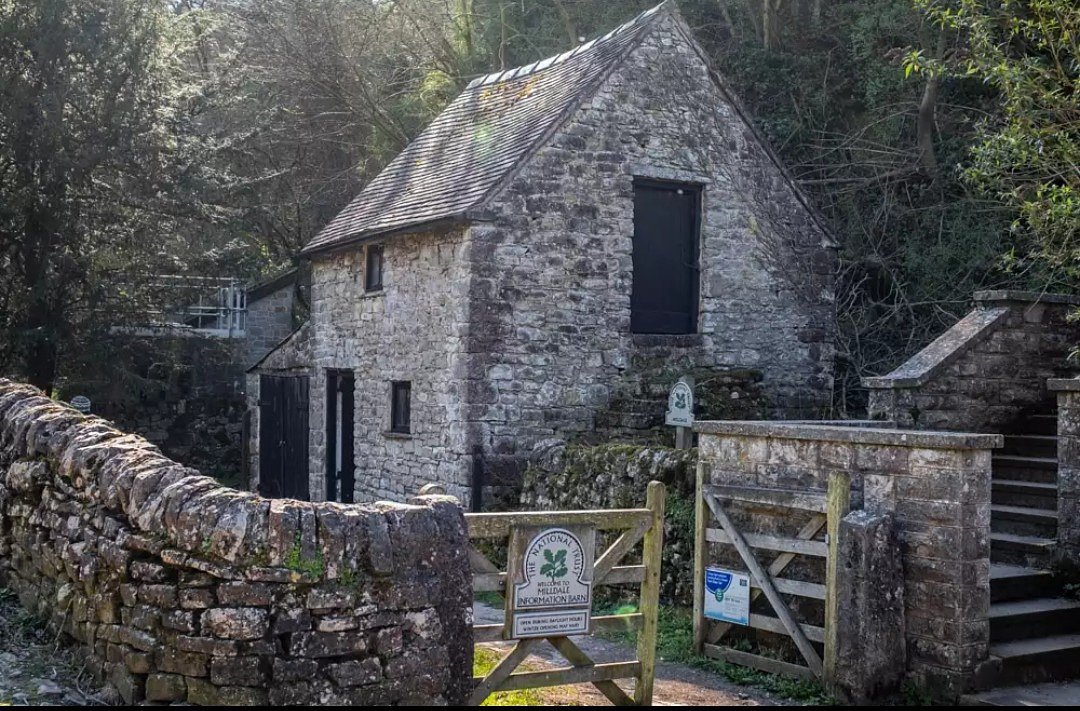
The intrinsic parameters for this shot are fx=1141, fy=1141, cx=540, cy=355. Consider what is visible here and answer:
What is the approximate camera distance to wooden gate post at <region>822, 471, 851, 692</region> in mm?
7348

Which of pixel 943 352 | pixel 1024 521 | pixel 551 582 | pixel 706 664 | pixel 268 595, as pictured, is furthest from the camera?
pixel 943 352

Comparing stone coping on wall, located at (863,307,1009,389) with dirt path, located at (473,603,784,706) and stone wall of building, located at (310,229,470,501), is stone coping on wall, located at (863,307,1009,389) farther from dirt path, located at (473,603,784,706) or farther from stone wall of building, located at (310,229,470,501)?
stone wall of building, located at (310,229,470,501)

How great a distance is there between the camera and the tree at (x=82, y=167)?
17.8 m

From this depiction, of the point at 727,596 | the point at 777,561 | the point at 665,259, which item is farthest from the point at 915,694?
the point at 665,259

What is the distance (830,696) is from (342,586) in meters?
3.52

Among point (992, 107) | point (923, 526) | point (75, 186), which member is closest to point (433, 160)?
point (75, 186)

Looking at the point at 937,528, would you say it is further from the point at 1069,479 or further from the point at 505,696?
the point at 505,696

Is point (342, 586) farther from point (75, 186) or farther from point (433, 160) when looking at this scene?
point (75, 186)

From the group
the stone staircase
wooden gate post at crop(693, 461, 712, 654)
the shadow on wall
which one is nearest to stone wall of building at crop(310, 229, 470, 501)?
wooden gate post at crop(693, 461, 712, 654)

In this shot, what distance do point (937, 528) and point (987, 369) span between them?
11.9 ft

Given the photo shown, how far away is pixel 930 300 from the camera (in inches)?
640

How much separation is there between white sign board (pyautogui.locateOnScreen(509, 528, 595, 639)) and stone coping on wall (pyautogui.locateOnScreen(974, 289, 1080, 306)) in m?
5.67

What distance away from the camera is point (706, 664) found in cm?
829

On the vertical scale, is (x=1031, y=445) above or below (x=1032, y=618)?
above
